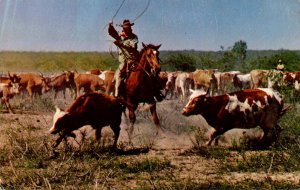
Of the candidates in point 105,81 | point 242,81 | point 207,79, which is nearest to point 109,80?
point 105,81

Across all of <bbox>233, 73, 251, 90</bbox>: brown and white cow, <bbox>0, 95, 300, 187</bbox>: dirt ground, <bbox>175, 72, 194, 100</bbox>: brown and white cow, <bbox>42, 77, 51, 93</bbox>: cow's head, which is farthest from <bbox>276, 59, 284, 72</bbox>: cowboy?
<bbox>42, 77, 51, 93</bbox>: cow's head

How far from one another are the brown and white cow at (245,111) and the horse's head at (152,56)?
1.50 feet

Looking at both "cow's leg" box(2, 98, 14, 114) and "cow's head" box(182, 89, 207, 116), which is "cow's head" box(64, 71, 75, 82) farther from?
"cow's head" box(182, 89, 207, 116)

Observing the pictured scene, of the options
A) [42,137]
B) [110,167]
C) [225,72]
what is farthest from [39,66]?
[225,72]

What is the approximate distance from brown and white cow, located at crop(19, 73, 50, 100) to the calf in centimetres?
9

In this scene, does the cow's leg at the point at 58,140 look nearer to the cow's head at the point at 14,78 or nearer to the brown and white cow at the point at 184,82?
the cow's head at the point at 14,78

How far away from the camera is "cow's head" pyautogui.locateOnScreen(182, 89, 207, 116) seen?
593cm

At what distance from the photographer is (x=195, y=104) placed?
597 centimetres

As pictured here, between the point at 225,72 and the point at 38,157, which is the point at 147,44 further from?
the point at 225,72

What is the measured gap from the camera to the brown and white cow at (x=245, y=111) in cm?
608

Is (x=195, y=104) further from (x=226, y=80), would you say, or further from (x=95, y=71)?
(x=226, y=80)

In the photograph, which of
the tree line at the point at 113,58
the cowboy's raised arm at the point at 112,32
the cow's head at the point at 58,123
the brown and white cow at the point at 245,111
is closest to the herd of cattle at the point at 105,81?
the tree line at the point at 113,58

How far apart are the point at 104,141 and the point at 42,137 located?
1.61 ft

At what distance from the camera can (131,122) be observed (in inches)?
229
